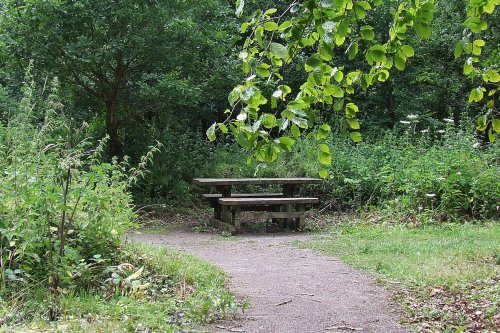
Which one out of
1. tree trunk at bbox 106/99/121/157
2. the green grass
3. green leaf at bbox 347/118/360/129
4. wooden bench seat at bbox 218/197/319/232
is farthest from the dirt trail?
tree trunk at bbox 106/99/121/157


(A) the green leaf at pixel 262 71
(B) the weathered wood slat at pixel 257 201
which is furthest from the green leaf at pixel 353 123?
(B) the weathered wood slat at pixel 257 201

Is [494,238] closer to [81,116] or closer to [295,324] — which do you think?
[295,324]

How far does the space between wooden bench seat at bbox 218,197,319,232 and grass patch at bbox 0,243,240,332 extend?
3.89m

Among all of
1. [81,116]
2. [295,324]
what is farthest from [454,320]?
[81,116]

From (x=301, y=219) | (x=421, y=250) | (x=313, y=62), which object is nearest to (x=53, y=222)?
(x=313, y=62)

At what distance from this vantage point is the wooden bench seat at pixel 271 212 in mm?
9438

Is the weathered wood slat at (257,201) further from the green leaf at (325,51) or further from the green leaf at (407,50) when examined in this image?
the green leaf at (325,51)

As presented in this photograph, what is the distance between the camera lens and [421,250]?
7.31 metres

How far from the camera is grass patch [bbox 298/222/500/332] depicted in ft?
15.2

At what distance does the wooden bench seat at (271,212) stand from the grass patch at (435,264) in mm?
659

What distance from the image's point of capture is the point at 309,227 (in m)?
10.1

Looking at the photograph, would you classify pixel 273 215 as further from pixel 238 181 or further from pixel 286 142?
pixel 286 142

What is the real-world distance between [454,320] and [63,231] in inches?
125

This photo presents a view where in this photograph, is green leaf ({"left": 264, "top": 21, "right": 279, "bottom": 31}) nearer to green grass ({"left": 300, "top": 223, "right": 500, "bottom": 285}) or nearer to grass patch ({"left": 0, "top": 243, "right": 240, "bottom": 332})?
grass patch ({"left": 0, "top": 243, "right": 240, "bottom": 332})
